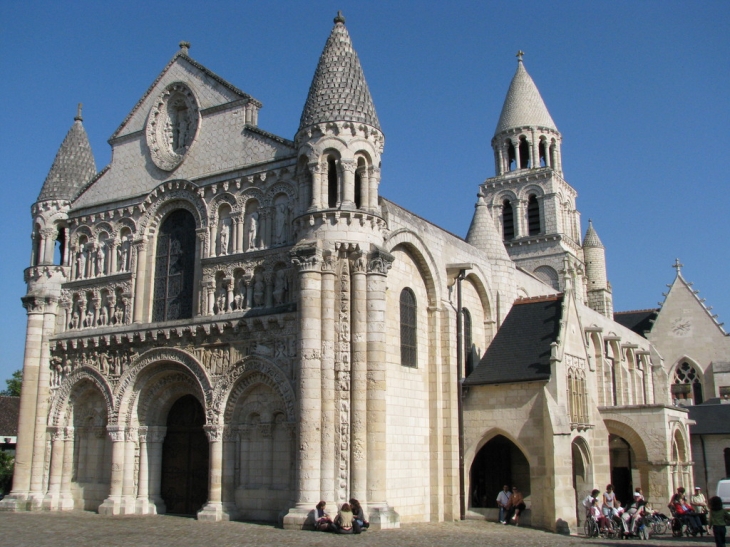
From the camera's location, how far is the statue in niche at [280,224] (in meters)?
24.5

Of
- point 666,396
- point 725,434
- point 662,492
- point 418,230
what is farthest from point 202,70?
point 725,434

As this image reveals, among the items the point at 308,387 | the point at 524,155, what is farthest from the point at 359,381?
the point at 524,155

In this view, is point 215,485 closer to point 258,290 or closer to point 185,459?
point 185,459

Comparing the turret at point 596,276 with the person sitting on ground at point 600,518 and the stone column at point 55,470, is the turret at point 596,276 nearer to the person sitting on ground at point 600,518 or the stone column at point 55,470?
the person sitting on ground at point 600,518

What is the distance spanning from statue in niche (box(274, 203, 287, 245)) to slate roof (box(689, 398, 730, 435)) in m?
24.4

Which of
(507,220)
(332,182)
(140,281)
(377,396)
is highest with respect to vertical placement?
(507,220)

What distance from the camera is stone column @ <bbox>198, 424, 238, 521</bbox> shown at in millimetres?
22797

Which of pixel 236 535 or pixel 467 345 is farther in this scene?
pixel 467 345

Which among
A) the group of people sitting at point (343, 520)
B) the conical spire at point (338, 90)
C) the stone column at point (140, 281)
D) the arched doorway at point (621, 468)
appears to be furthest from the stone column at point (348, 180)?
the arched doorway at point (621, 468)

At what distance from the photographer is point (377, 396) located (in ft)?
69.6

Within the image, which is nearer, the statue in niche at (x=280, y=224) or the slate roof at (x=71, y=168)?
the statue in niche at (x=280, y=224)

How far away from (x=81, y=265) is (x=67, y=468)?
7.18 meters

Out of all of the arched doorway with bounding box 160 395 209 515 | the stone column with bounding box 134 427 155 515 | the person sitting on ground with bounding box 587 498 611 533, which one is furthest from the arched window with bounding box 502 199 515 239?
the stone column with bounding box 134 427 155 515

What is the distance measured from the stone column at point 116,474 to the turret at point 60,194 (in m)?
7.33
